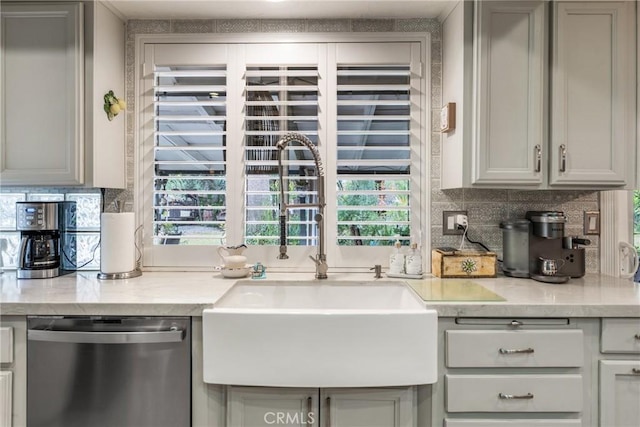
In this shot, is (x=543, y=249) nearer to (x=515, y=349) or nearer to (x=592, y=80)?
(x=515, y=349)

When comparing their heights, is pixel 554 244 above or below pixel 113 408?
above

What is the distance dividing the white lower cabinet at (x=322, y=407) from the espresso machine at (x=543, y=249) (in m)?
0.88

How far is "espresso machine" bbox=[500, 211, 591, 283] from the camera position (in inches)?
68.2

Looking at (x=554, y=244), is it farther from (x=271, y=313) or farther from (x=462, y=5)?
(x=271, y=313)

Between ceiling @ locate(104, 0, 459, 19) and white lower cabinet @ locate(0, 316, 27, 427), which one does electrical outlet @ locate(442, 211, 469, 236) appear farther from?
white lower cabinet @ locate(0, 316, 27, 427)

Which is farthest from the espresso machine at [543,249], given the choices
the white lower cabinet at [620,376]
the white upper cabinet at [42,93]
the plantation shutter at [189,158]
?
the white upper cabinet at [42,93]

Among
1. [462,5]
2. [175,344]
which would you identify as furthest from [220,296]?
[462,5]

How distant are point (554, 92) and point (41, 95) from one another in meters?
2.32

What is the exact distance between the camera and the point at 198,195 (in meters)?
2.04

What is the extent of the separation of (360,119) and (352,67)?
A: 0.96 feet

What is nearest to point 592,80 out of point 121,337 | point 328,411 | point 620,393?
point 620,393

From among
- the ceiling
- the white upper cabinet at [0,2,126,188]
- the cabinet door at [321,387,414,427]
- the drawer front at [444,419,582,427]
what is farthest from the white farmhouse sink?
the ceiling

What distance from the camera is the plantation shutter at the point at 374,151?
2.00m

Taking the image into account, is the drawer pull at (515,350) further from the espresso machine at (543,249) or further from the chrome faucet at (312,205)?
the chrome faucet at (312,205)
